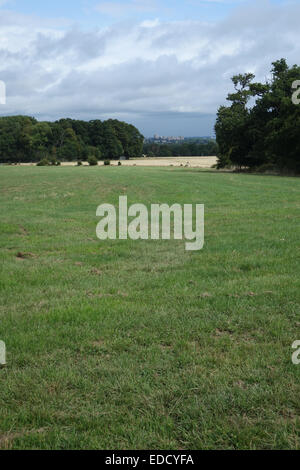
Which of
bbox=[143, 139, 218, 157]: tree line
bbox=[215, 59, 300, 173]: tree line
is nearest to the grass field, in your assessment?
bbox=[215, 59, 300, 173]: tree line

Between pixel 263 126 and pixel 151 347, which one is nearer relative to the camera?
Answer: pixel 151 347

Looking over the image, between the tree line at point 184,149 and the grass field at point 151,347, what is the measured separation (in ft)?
388

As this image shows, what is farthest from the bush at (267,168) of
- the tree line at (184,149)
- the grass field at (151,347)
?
the tree line at (184,149)

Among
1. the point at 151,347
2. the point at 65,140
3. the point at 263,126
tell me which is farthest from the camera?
the point at 65,140

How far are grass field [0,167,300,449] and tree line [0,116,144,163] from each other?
82.7 m

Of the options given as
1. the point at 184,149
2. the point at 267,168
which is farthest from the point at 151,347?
the point at 184,149

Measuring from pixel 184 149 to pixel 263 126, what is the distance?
82639mm

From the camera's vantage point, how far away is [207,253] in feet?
29.8

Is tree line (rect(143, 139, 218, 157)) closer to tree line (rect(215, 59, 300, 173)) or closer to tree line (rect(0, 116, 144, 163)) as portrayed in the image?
tree line (rect(0, 116, 144, 163))

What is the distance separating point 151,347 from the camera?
4598 mm

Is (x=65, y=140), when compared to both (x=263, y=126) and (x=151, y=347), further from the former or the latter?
(x=151, y=347)
